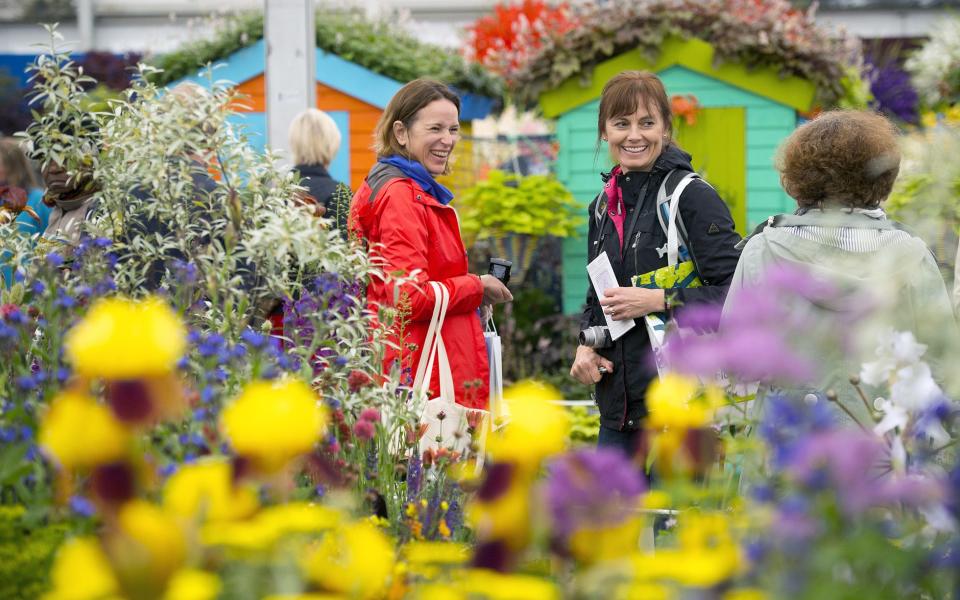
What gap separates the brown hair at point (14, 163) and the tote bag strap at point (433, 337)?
321cm

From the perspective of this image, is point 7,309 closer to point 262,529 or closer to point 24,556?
point 24,556

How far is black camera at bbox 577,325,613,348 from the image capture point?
11.4ft

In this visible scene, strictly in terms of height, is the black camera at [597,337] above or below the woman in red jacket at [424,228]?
below

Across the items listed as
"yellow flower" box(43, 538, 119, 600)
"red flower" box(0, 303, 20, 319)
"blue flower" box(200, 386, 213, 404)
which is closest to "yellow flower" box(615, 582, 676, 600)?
"yellow flower" box(43, 538, 119, 600)

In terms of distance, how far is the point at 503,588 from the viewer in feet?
3.43

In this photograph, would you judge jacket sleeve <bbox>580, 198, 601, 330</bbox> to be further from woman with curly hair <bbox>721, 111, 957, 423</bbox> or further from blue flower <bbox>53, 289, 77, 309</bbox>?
blue flower <bbox>53, 289, 77, 309</bbox>

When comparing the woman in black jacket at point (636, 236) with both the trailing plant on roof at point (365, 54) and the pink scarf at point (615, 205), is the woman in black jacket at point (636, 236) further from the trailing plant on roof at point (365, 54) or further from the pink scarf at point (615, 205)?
the trailing plant on roof at point (365, 54)

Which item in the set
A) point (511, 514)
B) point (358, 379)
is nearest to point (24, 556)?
point (511, 514)

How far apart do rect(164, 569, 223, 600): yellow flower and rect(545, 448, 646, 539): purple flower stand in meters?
0.36

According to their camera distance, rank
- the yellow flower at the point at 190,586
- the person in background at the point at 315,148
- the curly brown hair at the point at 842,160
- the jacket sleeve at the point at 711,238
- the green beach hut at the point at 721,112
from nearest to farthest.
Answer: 1. the yellow flower at the point at 190,586
2. the curly brown hair at the point at 842,160
3. the jacket sleeve at the point at 711,238
4. the person in background at the point at 315,148
5. the green beach hut at the point at 721,112

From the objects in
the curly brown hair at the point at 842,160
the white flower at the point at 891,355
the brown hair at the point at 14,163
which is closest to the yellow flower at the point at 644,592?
the white flower at the point at 891,355

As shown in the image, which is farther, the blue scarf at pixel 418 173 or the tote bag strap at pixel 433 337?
the blue scarf at pixel 418 173

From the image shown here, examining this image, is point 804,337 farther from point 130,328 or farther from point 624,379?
point 624,379

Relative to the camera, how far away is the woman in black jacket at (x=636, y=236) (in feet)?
11.0
